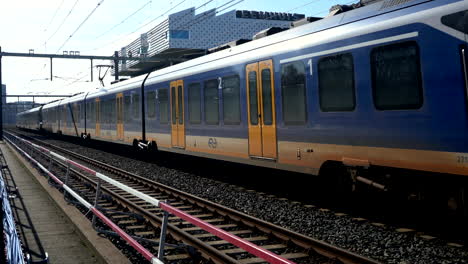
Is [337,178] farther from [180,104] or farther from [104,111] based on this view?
[104,111]

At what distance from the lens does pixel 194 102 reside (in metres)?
12.4

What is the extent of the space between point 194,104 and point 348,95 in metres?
5.95

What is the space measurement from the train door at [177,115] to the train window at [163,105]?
43 cm

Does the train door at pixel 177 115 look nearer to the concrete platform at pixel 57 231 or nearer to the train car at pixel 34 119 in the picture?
the concrete platform at pixel 57 231

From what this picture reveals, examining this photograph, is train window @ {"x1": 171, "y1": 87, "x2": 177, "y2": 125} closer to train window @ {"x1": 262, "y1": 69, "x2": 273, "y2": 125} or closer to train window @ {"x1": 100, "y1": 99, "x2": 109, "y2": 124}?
train window @ {"x1": 262, "y1": 69, "x2": 273, "y2": 125}

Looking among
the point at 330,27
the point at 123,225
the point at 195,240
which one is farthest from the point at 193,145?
the point at 195,240

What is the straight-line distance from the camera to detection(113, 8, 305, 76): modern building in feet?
218

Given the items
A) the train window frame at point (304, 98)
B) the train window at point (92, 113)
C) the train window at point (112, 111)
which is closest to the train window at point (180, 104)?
the train window frame at point (304, 98)

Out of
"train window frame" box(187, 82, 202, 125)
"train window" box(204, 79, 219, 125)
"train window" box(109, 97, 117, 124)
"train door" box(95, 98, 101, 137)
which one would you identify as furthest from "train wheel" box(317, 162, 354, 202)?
"train door" box(95, 98, 101, 137)

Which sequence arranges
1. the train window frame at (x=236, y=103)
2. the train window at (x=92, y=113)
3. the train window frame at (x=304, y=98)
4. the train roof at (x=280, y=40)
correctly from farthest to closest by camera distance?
the train window at (x=92, y=113) < the train window frame at (x=236, y=103) < the train window frame at (x=304, y=98) < the train roof at (x=280, y=40)

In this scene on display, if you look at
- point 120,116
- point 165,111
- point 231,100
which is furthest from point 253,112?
point 120,116

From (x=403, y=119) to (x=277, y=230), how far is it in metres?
2.43

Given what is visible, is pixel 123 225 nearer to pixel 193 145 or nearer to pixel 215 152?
pixel 215 152

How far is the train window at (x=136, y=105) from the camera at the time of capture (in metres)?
16.7
